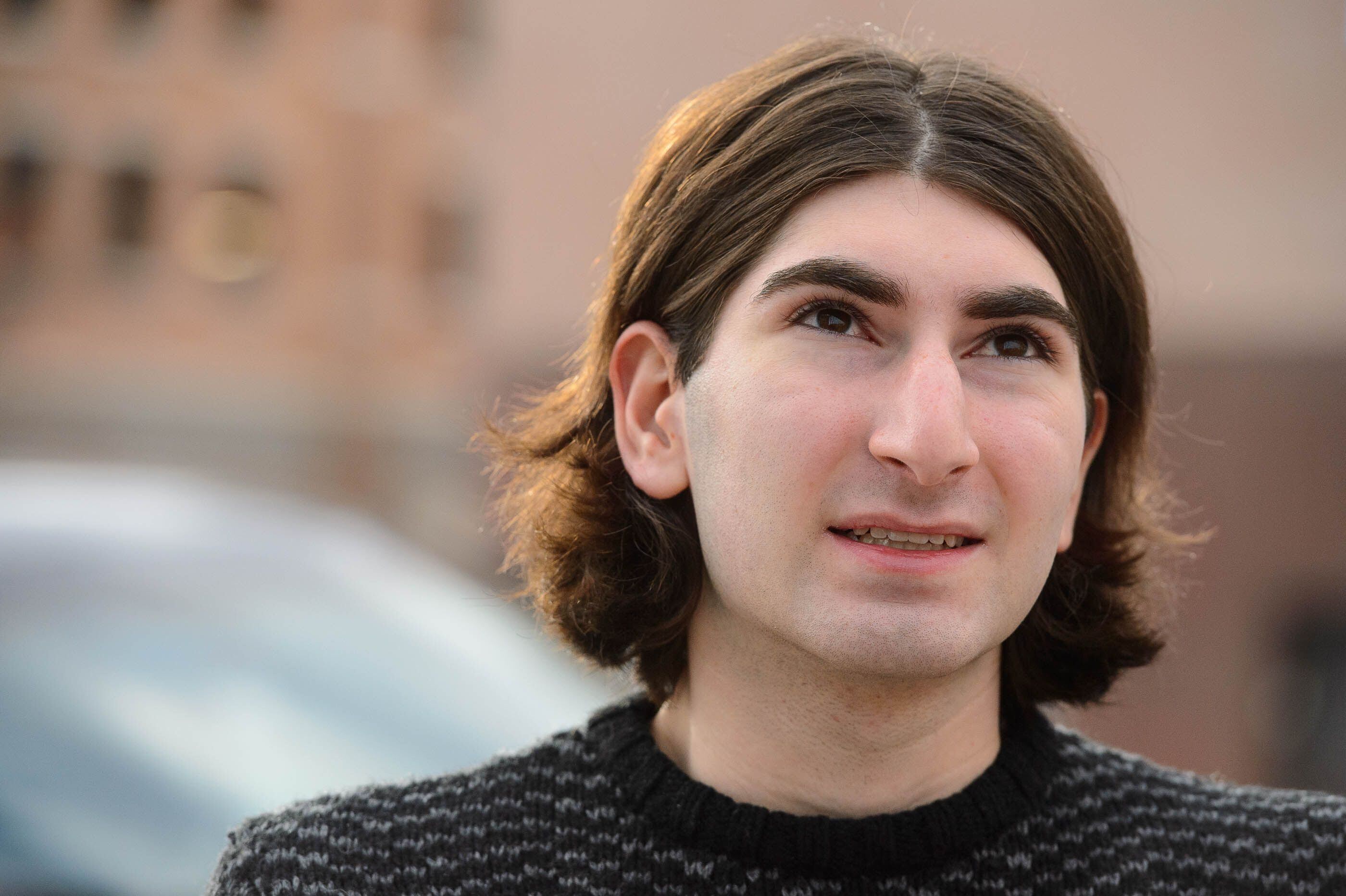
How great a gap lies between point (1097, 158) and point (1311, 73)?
11.9 meters

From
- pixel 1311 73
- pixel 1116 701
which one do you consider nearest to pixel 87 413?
pixel 1311 73

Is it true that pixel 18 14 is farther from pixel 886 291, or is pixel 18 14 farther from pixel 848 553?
pixel 848 553

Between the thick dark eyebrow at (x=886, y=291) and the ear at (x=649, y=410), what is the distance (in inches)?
9.9

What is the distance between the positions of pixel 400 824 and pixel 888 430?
3.11 ft

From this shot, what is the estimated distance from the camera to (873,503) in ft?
6.53

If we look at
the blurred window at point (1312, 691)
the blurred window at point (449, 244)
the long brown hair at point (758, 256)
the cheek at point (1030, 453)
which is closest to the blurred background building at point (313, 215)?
the blurred window at point (449, 244)

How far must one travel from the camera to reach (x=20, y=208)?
2161cm

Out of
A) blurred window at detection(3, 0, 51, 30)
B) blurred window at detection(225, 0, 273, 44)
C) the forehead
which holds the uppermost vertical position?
the forehead

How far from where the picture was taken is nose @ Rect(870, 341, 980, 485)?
1947mm

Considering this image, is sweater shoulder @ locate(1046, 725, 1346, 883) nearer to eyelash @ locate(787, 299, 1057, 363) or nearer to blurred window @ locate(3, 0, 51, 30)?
eyelash @ locate(787, 299, 1057, 363)

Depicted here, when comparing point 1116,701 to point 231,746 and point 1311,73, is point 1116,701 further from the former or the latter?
point 1311,73

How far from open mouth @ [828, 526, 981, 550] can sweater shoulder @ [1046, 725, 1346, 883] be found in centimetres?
52

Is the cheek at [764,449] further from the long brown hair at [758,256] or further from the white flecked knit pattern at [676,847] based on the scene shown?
the white flecked knit pattern at [676,847]

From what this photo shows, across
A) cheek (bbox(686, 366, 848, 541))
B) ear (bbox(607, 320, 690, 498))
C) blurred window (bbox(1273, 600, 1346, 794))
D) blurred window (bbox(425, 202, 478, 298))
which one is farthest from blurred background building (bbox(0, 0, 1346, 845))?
cheek (bbox(686, 366, 848, 541))
